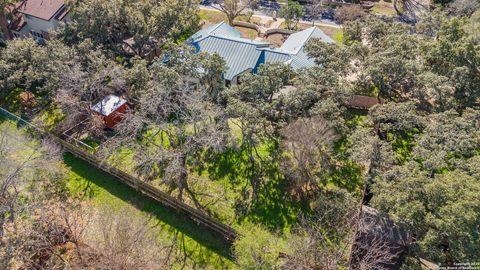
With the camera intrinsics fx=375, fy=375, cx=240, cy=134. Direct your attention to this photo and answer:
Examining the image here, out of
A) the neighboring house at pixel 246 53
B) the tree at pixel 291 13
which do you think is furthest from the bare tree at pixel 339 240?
the tree at pixel 291 13

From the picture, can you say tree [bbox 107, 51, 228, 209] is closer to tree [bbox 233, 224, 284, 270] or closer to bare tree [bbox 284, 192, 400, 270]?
tree [bbox 233, 224, 284, 270]

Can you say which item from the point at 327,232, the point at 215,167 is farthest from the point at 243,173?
the point at 327,232

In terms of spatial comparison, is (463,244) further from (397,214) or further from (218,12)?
(218,12)

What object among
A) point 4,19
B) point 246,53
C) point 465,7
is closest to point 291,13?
point 246,53

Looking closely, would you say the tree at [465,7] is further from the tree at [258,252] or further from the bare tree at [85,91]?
the bare tree at [85,91]

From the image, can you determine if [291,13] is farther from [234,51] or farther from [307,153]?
[307,153]

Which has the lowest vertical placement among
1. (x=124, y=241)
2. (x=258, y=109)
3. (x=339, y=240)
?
(x=339, y=240)
